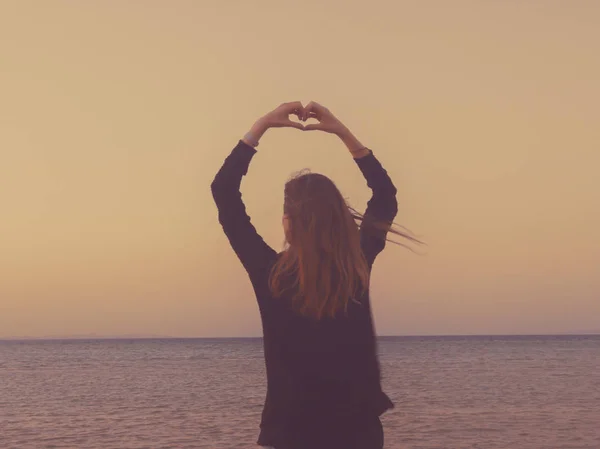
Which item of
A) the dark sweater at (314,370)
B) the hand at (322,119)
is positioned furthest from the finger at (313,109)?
the dark sweater at (314,370)

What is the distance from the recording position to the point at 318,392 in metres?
3.38

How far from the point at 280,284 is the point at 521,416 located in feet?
119

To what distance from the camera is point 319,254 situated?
3354 millimetres

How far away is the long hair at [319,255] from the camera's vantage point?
11.0 feet

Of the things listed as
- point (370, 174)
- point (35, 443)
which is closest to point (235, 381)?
point (35, 443)

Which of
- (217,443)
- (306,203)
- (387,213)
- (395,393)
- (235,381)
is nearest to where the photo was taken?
(306,203)

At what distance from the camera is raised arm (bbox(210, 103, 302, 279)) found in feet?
11.4

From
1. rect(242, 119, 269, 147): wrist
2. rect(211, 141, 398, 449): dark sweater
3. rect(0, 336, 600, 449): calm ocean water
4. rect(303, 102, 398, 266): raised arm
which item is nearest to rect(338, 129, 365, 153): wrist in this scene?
rect(303, 102, 398, 266): raised arm

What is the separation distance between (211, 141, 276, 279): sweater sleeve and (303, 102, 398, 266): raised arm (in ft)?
0.97

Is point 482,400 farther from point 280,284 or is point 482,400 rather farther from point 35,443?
point 280,284

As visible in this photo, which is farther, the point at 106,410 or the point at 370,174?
the point at 106,410

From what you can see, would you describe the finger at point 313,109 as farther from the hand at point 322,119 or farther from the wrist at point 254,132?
the wrist at point 254,132

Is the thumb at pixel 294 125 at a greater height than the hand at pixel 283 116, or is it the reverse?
the hand at pixel 283 116

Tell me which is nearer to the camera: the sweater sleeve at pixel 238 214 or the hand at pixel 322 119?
the sweater sleeve at pixel 238 214
